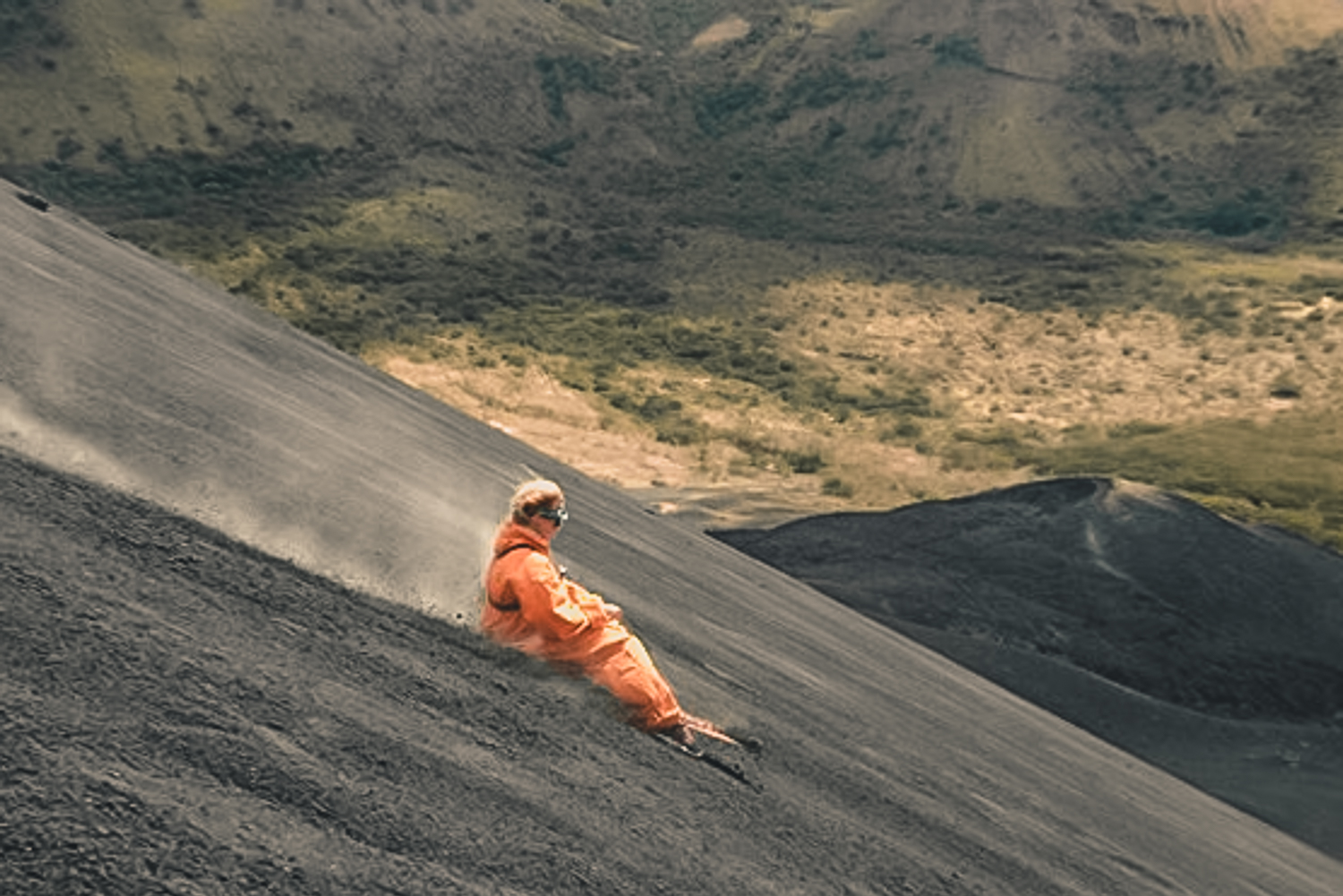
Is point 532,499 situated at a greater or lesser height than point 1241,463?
lesser

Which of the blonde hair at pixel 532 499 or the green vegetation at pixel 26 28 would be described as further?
the green vegetation at pixel 26 28

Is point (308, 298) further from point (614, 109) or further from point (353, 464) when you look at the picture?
point (353, 464)

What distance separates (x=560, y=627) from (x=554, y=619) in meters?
0.06

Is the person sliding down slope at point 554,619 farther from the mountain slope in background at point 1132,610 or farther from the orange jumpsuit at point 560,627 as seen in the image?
the mountain slope in background at point 1132,610

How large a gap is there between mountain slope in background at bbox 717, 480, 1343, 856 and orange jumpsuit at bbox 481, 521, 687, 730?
1849cm

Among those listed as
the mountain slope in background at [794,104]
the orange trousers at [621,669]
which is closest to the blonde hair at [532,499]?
the orange trousers at [621,669]

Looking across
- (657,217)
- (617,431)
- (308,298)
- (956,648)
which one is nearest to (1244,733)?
(956,648)

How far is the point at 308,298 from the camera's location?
72125 millimetres

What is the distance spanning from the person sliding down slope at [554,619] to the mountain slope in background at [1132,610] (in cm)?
1849

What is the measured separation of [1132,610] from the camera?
1321 inches

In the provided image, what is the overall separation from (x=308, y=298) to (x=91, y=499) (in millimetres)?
66281

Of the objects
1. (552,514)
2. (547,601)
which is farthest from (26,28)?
(547,601)

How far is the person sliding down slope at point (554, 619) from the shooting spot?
312 inches

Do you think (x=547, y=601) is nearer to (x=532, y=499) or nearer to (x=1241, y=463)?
(x=532, y=499)
